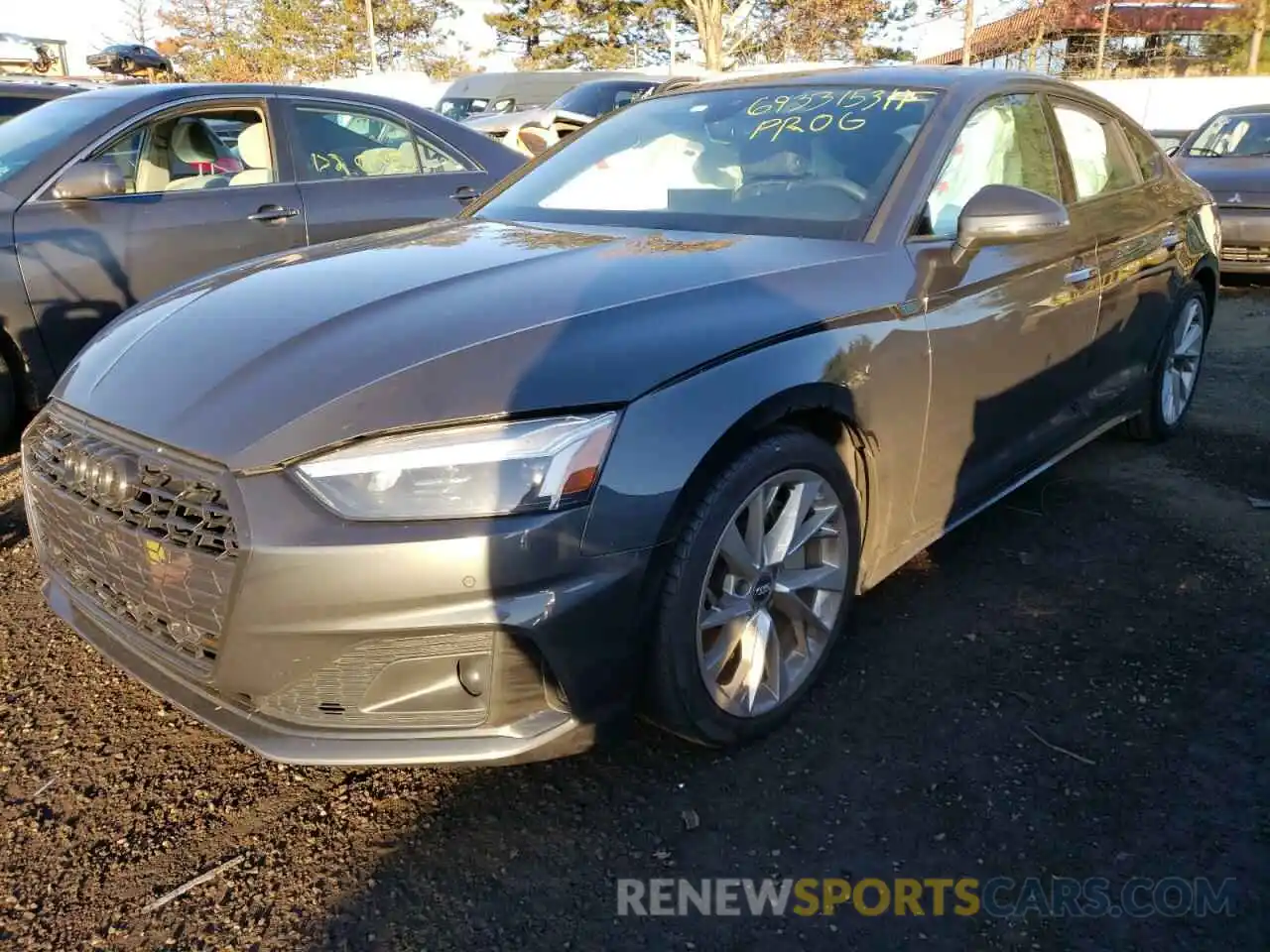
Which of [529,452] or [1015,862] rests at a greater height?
[529,452]

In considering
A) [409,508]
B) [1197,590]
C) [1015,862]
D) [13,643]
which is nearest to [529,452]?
[409,508]

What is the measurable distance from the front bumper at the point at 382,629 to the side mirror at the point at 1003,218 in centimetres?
144

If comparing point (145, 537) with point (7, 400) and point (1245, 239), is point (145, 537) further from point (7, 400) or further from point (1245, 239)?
point (1245, 239)

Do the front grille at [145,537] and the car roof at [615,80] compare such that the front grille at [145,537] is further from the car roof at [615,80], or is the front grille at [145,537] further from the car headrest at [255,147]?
the car roof at [615,80]

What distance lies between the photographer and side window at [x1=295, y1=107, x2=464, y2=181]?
4.92m

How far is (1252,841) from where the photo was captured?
6.85 ft

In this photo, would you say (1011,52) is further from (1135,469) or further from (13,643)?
(13,643)

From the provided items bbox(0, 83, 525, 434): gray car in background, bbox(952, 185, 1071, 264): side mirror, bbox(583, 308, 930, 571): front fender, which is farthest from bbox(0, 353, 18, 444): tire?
bbox(952, 185, 1071, 264): side mirror

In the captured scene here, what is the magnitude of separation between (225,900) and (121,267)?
10.5 ft

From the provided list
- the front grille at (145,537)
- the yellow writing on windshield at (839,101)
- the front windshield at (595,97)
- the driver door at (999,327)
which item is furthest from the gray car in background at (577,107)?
the front grille at (145,537)

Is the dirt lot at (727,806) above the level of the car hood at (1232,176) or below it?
below

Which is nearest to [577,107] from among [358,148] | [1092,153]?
[358,148]

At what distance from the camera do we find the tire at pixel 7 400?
3.97 meters

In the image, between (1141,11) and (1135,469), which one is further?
(1141,11)
